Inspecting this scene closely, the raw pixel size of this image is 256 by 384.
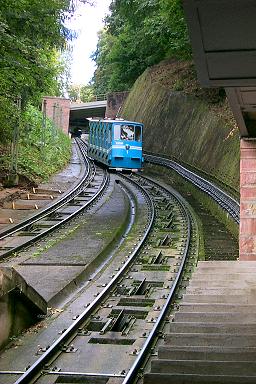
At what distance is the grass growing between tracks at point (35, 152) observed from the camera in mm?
25969

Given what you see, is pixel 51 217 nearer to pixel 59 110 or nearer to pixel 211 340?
pixel 211 340

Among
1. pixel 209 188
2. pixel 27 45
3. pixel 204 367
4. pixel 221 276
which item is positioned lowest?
pixel 221 276

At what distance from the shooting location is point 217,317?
716cm

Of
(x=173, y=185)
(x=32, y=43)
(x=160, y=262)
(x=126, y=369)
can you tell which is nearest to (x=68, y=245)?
(x=160, y=262)

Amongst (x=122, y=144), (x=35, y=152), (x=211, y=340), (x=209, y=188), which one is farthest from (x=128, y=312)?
(x=35, y=152)

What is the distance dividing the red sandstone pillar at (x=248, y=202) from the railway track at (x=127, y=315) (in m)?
1.34

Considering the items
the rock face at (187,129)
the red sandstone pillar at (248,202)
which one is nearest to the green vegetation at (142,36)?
the rock face at (187,129)

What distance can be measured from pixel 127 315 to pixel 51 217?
9.31m

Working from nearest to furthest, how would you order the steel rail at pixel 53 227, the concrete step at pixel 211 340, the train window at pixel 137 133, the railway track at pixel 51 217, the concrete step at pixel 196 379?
the concrete step at pixel 196 379 → the concrete step at pixel 211 340 → the steel rail at pixel 53 227 → the railway track at pixel 51 217 → the train window at pixel 137 133

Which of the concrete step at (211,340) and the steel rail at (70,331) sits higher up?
the concrete step at (211,340)

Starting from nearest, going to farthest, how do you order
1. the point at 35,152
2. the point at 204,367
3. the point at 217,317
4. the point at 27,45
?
the point at 204,367 < the point at 217,317 < the point at 27,45 < the point at 35,152

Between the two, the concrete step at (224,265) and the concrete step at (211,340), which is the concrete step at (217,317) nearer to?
the concrete step at (211,340)

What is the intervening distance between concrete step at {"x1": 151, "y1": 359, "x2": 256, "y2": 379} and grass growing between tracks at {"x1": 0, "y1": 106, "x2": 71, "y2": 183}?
18188mm

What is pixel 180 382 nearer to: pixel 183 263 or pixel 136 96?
pixel 183 263
